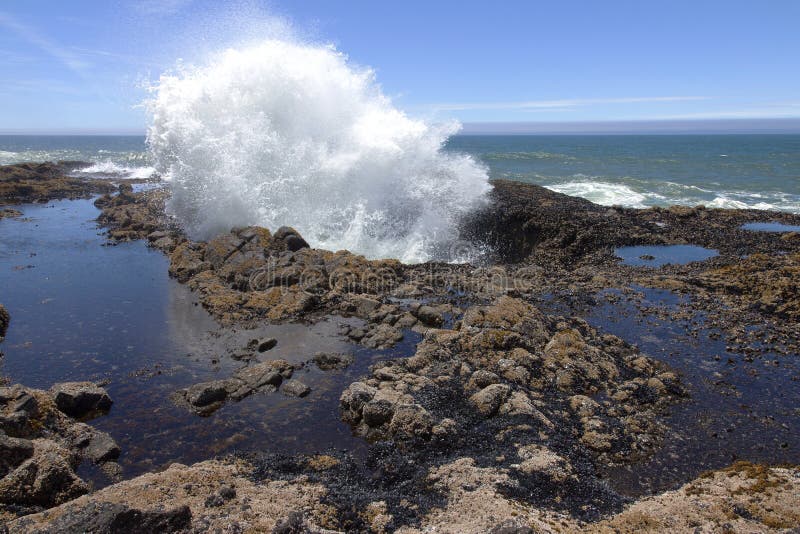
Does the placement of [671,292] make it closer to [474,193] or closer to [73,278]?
[474,193]

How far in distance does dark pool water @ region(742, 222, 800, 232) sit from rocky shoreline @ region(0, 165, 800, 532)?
3771 mm

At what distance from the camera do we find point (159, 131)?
81.7 feet

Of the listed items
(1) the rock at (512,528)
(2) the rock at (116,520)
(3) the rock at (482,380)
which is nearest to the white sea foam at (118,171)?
(3) the rock at (482,380)

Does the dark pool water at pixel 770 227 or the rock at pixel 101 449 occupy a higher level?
the dark pool water at pixel 770 227

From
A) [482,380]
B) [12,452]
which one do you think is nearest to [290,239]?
[482,380]

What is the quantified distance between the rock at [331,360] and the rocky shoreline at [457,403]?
65 millimetres

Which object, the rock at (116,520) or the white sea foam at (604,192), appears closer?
the rock at (116,520)

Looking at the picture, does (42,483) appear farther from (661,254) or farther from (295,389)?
(661,254)

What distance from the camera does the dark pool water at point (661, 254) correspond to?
17.6 m

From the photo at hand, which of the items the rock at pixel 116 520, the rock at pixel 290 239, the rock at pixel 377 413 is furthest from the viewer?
the rock at pixel 290 239

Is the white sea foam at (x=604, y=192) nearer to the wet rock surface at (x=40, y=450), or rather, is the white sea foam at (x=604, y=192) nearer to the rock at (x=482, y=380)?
the rock at (x=482, y=380)

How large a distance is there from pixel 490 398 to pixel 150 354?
7.62 metres

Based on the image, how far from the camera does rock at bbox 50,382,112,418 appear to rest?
27.8ft

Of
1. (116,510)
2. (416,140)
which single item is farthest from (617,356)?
(416,140)
